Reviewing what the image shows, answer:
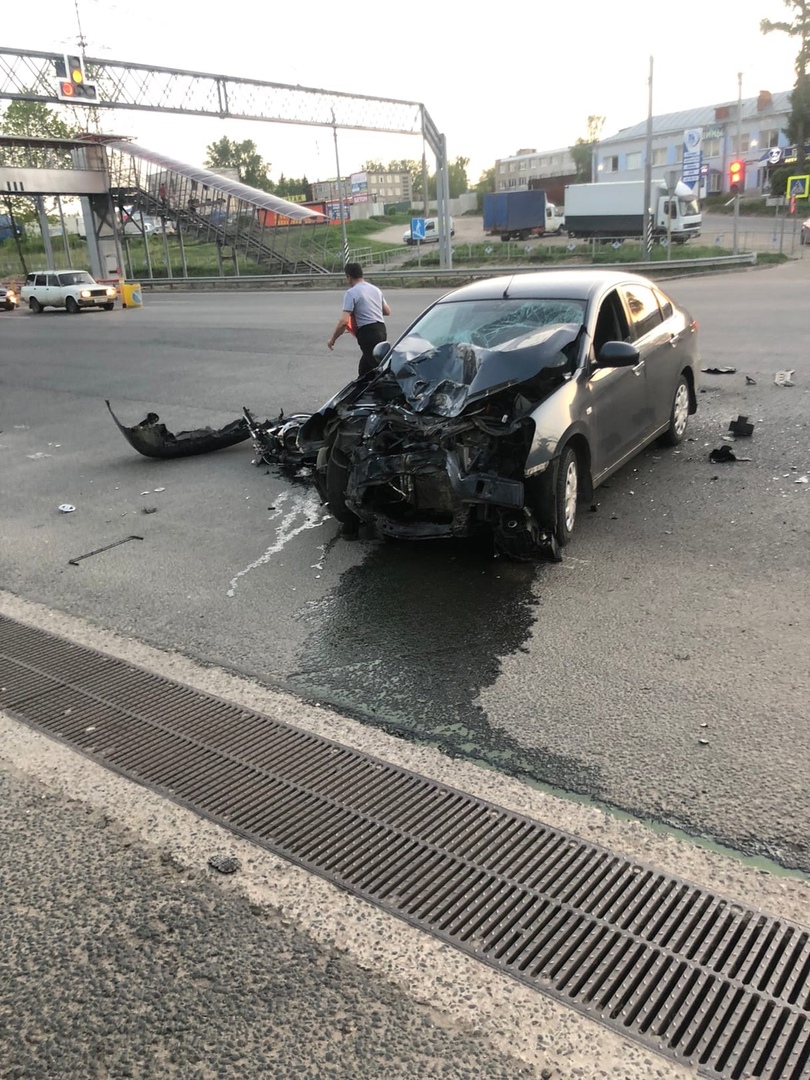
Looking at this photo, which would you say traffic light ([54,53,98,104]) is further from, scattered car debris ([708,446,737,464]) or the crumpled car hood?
scattered car debris ([708,446,737,464])

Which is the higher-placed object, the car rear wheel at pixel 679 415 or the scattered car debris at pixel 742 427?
the car rear wheel at pixel 679 415

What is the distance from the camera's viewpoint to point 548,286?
7.08 metres

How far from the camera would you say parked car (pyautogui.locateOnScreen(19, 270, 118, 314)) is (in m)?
34.5

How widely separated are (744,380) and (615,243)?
127 ft

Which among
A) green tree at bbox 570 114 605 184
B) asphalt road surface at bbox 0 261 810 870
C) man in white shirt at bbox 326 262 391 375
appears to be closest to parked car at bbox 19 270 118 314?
man in white shirt at bbox 326 262 391 375

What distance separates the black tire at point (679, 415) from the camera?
8.14 m

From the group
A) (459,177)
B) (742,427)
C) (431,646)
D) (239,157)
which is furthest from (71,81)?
(459,177)

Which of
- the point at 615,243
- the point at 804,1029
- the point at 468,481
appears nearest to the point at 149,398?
the point at 468,481

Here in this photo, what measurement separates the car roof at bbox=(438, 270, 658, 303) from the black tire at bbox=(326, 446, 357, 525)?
2.01m

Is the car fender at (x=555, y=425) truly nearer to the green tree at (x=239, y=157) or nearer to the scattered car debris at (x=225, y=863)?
the scattered car debris at (x=225, y=863)

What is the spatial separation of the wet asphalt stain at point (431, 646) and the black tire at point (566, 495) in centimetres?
30

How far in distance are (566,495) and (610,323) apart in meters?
1.78

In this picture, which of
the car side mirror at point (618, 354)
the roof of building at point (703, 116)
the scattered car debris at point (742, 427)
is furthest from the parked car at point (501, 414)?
the roof of building at point (703, 116)

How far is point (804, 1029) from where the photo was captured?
2422 mm
